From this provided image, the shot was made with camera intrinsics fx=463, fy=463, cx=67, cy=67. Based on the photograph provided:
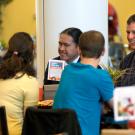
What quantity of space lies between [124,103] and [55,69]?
5.69 ft

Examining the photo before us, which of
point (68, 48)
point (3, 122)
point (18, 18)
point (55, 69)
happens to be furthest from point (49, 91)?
point (18, 18)

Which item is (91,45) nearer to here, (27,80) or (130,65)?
(27,80)

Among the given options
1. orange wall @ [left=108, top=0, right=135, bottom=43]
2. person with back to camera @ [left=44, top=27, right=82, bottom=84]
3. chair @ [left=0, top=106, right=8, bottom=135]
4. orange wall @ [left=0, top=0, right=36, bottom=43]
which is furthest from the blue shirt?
orange wall @ [left=108, top=0, right=135, bottom=43]

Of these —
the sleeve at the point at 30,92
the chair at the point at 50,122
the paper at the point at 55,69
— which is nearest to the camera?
the chair at the point at 50,122

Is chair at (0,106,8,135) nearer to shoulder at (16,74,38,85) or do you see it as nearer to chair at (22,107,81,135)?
chair at (22,107,81,135)

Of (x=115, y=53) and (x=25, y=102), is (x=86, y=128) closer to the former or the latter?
(x=25, y=102)

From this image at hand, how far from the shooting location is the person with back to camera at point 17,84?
125 inches

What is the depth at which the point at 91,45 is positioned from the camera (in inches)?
111

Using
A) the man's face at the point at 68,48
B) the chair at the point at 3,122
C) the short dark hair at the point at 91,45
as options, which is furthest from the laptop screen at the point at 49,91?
the short dark hair at the point at 91,45

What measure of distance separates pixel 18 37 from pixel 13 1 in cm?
375

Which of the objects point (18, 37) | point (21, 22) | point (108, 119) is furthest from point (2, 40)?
point (108, 119)

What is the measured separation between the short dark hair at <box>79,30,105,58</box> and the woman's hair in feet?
1.77

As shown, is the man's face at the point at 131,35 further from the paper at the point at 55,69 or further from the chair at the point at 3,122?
the chair at the point at 3,122

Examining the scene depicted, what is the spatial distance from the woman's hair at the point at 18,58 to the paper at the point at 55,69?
0.47 m
